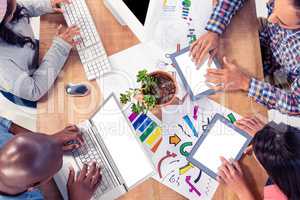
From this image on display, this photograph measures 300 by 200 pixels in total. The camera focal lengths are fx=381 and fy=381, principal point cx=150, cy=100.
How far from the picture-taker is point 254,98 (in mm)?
1299

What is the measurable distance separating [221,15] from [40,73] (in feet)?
2.18

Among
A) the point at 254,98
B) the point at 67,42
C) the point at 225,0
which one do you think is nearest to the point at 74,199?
the point at 67,42

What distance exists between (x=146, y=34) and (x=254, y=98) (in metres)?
0.43

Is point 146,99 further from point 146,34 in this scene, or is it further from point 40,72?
point 40,72

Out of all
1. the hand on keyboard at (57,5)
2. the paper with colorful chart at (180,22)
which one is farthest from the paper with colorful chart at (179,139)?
the hand on keyboard at (57,5)

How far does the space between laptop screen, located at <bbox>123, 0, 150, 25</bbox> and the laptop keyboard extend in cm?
42

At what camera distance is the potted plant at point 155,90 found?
1.20 m

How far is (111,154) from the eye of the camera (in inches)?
49.3

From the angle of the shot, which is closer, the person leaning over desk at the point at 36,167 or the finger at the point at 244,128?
the person leaning over desk at the point at 36,167

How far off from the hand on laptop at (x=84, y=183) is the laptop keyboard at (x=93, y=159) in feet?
0.05

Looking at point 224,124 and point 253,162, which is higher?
point 224,124

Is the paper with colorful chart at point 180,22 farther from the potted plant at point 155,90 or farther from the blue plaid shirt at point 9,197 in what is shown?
the blue plaid shirt at point 9,197

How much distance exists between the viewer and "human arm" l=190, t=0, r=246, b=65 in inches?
51.9

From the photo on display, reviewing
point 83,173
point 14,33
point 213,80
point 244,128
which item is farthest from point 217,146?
point 14,33
